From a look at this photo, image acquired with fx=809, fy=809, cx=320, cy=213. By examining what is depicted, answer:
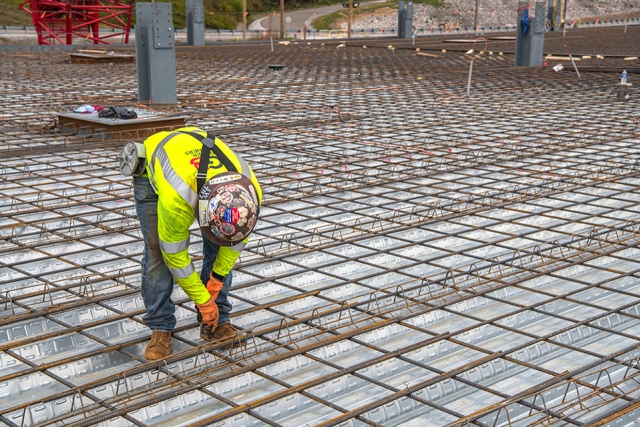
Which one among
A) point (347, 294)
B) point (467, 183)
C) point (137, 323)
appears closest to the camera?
point (137, 323)

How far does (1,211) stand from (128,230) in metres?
1.52

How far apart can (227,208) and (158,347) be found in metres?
1.28

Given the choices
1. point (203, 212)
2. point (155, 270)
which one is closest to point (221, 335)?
point (155, 270)

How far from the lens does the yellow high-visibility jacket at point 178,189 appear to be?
4223mm

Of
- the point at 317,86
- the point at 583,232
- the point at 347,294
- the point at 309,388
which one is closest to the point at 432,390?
the point at 309,388

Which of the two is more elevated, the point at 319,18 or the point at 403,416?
the point at 319,18

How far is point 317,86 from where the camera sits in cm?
1792

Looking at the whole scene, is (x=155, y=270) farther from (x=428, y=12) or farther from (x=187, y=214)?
(x=428, y=12)

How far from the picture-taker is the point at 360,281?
6.27 meters

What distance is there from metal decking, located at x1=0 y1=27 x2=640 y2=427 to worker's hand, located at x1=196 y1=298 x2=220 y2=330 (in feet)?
0.82

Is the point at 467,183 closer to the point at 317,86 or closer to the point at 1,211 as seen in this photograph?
the point at 1,211

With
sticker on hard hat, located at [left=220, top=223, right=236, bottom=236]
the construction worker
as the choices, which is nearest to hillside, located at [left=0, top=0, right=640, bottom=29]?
the construction worker

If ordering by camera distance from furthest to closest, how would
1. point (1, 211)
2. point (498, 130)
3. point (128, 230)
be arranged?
point (498, 130), point (1, 211), point (128, 230)

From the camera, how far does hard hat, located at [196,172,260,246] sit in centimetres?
402
